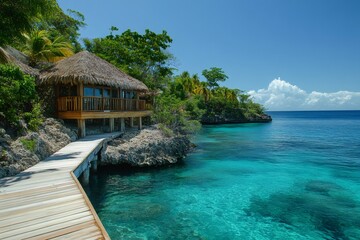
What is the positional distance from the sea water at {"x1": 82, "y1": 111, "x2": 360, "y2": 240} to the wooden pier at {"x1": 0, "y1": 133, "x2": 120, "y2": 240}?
2370 millimetres

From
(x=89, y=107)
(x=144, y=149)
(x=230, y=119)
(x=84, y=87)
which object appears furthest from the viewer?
(x=230, y=119)

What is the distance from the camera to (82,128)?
13.5 meters

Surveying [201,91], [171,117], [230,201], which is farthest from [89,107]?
[201,91]

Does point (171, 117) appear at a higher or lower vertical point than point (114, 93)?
lower

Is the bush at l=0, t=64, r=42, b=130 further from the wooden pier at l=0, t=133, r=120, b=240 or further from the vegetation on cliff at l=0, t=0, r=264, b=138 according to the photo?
the wooden pier at l=0, t=133, r=120, b=240

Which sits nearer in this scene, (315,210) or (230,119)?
(315,210)

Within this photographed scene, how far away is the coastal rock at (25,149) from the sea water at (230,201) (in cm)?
238

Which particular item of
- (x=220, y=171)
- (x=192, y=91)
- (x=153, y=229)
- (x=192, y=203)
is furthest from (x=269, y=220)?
(x=192, y=91)

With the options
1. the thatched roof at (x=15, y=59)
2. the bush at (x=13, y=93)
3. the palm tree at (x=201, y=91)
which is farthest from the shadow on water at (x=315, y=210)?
the palm tree at (x=201, y=91)

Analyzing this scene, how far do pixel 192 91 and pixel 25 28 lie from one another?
1657 inches

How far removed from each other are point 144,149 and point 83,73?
5.32m

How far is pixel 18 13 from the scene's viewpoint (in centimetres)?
818

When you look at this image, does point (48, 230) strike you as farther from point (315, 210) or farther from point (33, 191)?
point (315, 210)

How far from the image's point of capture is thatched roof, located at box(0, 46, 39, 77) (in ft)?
33.3
